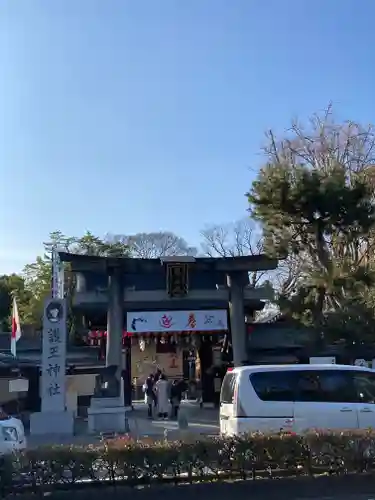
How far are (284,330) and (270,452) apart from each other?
16.3 m

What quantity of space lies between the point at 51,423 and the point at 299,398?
878 centimetres

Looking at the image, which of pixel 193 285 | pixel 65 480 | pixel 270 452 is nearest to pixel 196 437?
pixel 270 452

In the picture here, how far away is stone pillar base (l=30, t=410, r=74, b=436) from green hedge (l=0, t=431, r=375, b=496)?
33.2ft

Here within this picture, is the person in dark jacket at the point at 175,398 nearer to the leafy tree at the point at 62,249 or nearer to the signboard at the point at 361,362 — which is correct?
the signboard at the point at 361,362

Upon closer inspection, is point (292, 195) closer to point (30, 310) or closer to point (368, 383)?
point (368, 383)

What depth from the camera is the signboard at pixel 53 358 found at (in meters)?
18.3

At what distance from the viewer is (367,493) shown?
867 cm

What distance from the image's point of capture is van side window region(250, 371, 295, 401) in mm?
12266

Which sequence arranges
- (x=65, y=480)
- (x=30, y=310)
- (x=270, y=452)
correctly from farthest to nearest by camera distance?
(x=30, y=310) < (x=270, y=452) < (x=65, y=480)

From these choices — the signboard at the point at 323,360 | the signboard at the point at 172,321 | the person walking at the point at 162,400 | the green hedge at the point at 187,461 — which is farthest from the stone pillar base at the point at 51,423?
the green hedge at the point at 187,461

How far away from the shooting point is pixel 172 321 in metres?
21.8

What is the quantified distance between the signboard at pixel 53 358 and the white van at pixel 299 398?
7.31 m

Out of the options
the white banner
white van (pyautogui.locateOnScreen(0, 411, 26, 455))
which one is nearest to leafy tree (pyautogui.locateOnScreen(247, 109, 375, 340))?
the white banner

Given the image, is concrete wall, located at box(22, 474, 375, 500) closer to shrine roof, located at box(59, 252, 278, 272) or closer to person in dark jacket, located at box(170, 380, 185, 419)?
shrine roof, located at box(59, 252, 278, 272)
